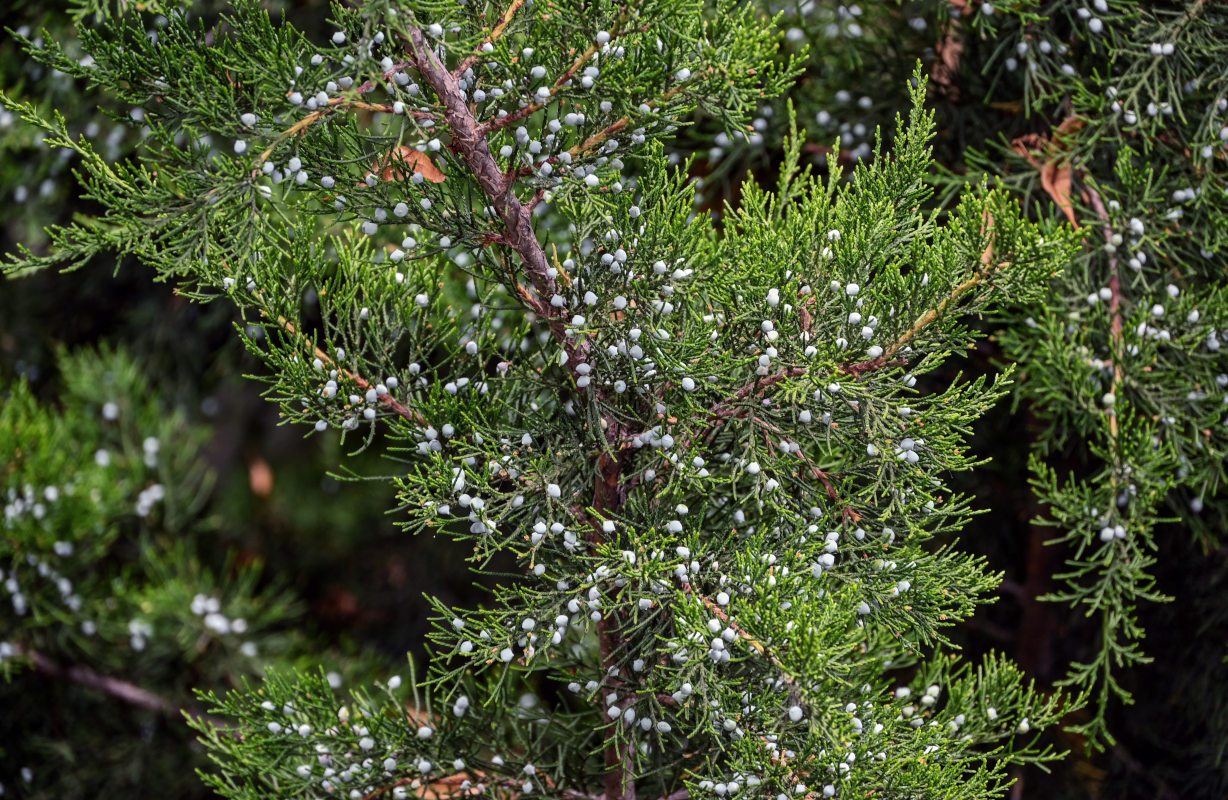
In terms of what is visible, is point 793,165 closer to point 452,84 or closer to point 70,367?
point 452,84

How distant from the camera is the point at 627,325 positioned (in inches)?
39.5

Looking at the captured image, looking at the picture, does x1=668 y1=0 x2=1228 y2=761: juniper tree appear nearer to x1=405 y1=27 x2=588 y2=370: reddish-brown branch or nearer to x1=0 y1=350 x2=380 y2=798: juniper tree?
x1=405 y1=27 x2=588 y2=370: reddish-brown branch

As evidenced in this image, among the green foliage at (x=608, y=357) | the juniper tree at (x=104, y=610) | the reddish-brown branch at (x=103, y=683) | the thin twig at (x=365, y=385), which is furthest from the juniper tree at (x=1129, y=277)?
the reddish-brown branch at (x=103, y=683)

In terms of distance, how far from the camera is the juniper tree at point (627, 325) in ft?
3.08

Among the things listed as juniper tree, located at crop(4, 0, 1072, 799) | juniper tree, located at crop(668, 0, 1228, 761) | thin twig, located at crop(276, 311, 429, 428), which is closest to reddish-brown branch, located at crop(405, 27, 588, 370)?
juniper tree, located at crop(4, 0, 1072, 799)

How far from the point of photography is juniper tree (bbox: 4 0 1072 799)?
0.94 metres

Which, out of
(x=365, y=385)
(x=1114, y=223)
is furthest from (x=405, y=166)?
Answer: (x=1114, y=223)

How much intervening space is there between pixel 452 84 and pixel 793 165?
46cm

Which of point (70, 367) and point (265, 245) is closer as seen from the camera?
point (265, 245)

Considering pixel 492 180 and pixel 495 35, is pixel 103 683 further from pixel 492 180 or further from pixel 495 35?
pixel 495 35

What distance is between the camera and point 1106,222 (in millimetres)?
1420

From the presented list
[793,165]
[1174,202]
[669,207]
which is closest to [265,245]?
[669,207]

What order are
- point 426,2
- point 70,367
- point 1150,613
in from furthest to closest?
point 70,367, point 1150,613, point 426,2

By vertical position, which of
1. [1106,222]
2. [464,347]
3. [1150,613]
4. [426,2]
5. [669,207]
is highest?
[426,2]
